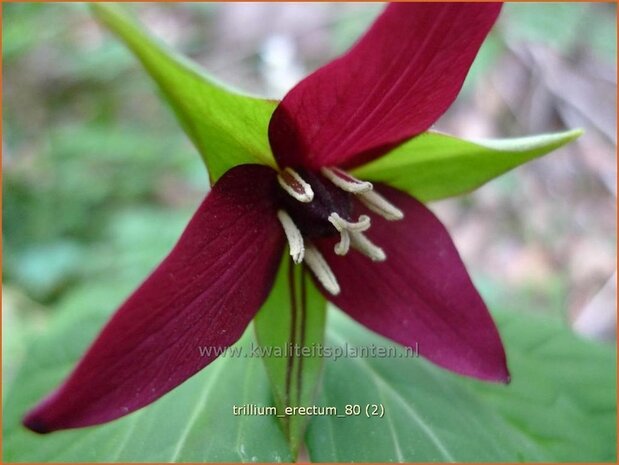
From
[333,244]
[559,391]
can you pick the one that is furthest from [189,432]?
[559,391]

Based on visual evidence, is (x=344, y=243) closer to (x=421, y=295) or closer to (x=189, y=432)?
(x=421, y=295)

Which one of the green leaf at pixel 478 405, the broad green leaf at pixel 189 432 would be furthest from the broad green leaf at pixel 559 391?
the broad green leaf at pixel 189 432

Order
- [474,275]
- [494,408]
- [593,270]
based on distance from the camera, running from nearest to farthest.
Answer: [494,408]
[474,275]
[593,270]

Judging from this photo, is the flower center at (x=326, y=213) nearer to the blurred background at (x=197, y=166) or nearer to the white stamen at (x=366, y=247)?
the white stamen at (x=366, y=247)

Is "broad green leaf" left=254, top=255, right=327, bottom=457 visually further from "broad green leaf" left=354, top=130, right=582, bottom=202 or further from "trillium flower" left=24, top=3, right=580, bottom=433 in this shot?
"broad green leaf" left=354, top=130, right=582, bottom=202

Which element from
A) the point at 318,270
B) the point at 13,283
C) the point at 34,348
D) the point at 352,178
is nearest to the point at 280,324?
the point at 318,270

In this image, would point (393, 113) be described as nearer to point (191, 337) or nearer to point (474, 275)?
point (191, 337)
